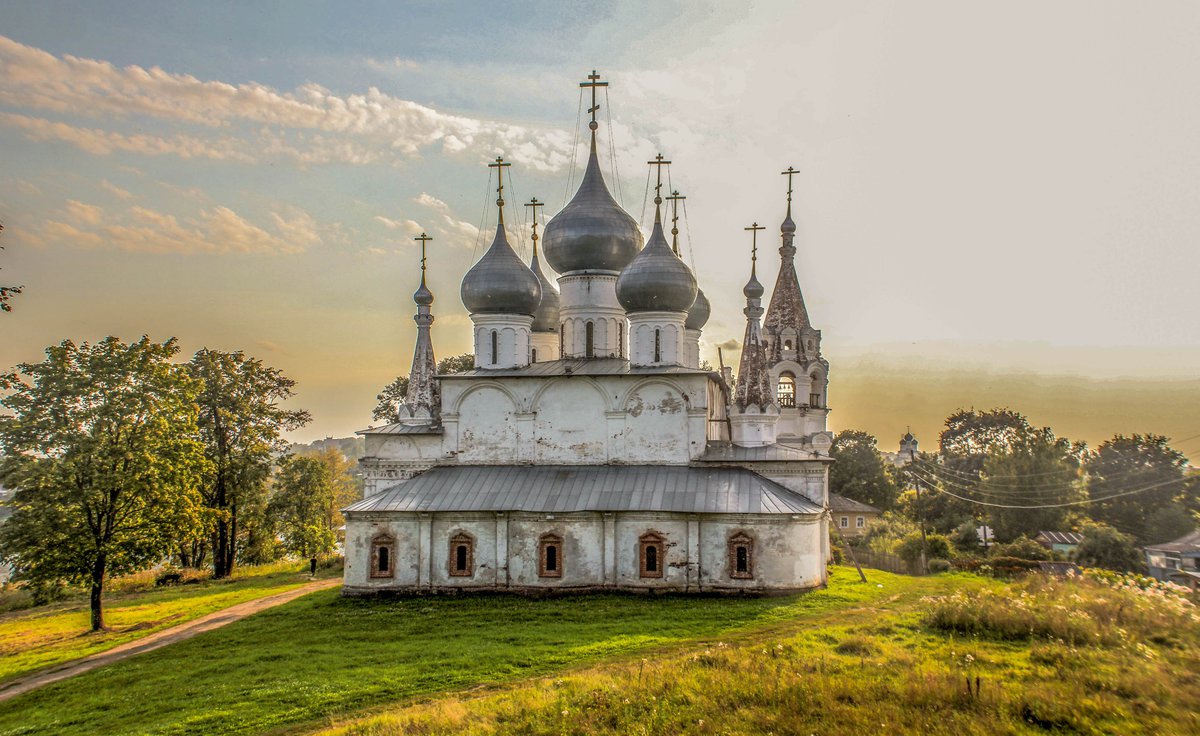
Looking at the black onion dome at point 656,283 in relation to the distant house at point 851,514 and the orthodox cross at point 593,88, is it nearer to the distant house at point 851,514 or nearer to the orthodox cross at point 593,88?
the orthodox cross at point 593,88

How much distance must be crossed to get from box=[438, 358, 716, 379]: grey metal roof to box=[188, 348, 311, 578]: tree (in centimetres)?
1062

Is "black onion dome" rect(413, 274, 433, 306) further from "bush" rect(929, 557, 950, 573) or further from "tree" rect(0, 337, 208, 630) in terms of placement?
"bush" rect(929, 557, 950, 573)

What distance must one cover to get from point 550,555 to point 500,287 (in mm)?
7702

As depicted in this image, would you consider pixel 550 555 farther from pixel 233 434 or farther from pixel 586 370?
pixel 233 434

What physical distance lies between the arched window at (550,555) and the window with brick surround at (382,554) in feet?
11.9

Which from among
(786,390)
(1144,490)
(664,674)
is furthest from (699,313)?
(1144,490)

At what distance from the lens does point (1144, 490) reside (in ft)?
127

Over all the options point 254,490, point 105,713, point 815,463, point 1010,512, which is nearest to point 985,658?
point 815,463

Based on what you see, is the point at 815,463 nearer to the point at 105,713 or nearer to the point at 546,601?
the point at 546,601

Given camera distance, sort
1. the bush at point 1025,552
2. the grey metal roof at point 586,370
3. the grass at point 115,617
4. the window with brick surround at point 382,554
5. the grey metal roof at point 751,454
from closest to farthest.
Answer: the grass at point 115,617, the window with brick surround at point 382,554, the grey metal roof at point 751,454, the grey metal roof at point 586,370, the bush at point 1025,552

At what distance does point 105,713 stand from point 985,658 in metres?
12.8

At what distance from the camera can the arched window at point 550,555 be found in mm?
19094

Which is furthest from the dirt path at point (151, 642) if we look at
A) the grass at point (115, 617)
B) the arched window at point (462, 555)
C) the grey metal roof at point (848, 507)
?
the grey metal roof at point (848, 507)

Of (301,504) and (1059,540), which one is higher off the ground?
(301,504)
